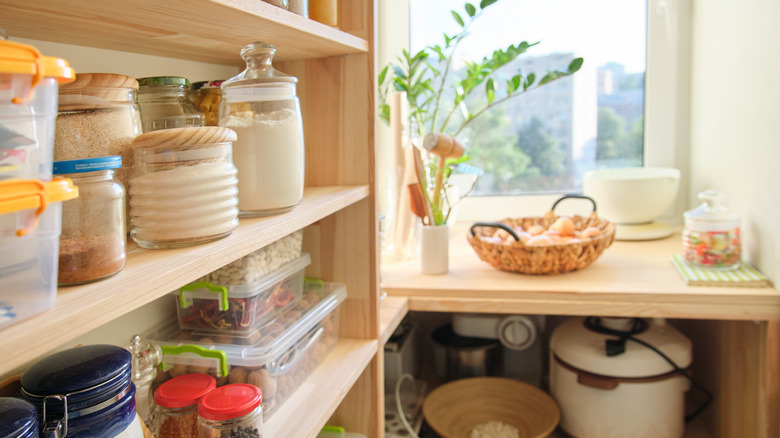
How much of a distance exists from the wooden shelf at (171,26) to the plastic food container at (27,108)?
0.56 ft

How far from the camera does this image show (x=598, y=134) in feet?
6.09

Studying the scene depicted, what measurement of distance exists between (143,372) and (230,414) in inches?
5.0

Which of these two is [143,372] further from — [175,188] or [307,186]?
[307,186]

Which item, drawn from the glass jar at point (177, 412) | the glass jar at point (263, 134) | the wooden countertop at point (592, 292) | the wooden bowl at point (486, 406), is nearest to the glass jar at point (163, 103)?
the glass jar at point (263, 134)

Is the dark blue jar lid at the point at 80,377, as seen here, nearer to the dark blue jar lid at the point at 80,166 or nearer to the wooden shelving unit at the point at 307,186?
the wooden shelving unit at the point at 307,186

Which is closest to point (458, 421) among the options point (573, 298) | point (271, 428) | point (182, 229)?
point (573, 298)

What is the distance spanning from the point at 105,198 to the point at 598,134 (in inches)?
67.0

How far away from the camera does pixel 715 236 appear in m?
1.28

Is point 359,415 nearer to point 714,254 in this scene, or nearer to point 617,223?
point 714,254


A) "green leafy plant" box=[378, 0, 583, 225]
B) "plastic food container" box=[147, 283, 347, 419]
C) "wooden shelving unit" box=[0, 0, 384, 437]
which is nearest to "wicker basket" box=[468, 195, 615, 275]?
"green leafy plant" box=[378, 0, 583, 225]

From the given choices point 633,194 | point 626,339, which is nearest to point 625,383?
point 626,339

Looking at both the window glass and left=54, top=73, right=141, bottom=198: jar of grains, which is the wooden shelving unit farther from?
the window glass

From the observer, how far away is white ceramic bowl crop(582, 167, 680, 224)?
1.55m

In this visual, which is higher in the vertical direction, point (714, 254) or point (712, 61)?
point (712, 61)
